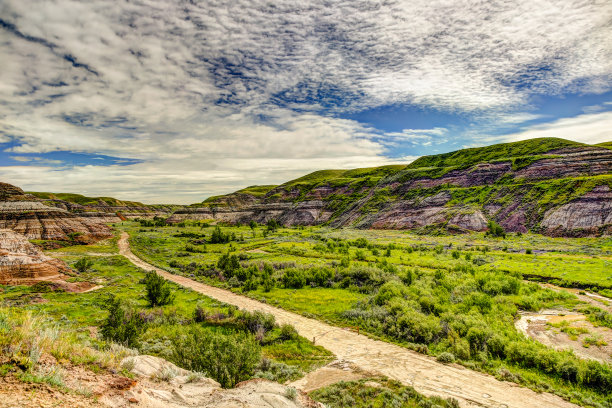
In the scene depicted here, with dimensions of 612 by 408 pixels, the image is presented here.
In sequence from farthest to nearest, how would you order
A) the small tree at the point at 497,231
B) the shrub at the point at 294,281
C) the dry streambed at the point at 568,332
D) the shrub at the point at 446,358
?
1. the small tree at the point at 497,231
2. the shrub at the point at 294,281
3. the dry streambed at the point at 568,332
4. the shrub at the point at 446,358

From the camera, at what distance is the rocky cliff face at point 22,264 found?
111 ft

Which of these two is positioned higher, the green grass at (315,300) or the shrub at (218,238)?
the shrub at (218,238)

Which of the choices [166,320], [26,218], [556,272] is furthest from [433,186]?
[26,218]

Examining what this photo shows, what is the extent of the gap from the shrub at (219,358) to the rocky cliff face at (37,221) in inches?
3251

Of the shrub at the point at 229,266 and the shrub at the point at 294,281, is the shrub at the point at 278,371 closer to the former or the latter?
the shrub at the point at 294,281

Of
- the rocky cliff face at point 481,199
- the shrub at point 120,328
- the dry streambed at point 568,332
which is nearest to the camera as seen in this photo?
the shrub at point 120,328

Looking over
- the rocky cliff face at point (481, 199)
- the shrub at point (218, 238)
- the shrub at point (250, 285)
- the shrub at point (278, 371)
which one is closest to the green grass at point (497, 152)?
the rocky cliff face at point (481, 199)

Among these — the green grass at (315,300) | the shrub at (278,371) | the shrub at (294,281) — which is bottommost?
the green grass at (315,300)

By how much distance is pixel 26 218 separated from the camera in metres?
76.6

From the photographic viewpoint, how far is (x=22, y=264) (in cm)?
3512

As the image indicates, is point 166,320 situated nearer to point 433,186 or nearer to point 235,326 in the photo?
point 235,326

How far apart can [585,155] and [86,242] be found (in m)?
139

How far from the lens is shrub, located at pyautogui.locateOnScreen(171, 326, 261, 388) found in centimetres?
1314

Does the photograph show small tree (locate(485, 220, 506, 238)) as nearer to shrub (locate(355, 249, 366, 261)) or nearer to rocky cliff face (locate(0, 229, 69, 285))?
shrub (locate(355, 249, 366, 261))
